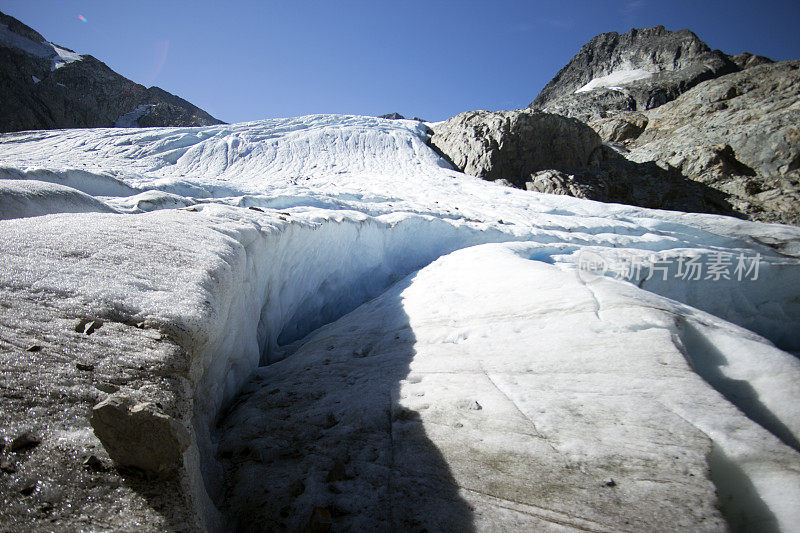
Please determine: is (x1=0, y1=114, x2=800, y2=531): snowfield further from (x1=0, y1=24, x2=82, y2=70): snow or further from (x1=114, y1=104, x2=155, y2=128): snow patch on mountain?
(x1=0, y1=24, x2=82, y2=70): snow

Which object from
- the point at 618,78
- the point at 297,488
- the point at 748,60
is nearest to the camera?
the point at 297,488

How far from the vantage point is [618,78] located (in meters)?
32.8

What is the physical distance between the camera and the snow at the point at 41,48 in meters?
22.9

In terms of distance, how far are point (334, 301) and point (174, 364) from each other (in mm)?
4154

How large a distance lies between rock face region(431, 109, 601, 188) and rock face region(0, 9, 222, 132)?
20.5 metres

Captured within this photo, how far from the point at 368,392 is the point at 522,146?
49.7ft

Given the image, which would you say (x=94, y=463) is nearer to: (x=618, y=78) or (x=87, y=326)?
(x=87, y=326)

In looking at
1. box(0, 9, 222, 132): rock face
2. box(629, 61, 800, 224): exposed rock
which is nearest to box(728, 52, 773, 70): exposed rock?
box(629, 61, 800, 224): exposed rock

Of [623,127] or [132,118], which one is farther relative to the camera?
[132,118]

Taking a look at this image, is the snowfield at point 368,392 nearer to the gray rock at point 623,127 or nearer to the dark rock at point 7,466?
the dark rock at point 7,466

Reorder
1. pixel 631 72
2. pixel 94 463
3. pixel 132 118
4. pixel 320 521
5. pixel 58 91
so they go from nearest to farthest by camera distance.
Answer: pixel 94 463, pixel 320 521, pixel 132 118, pixel 58 91, pixel 631 72

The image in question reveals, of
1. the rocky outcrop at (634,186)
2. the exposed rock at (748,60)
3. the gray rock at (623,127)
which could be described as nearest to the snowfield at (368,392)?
the rocky outcrop at (634,186)

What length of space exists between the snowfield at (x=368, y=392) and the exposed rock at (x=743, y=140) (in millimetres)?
16300

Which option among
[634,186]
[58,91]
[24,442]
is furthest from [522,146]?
[58,91]
